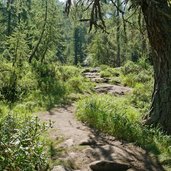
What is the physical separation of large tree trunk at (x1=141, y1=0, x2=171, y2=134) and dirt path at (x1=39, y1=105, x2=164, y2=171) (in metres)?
1.63

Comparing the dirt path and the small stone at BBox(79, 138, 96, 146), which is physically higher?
the small stone at BBox(79, 138, 96, 146)

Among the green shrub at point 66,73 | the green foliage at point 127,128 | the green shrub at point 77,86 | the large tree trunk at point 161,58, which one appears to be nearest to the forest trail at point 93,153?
the green foliage at point 127,128

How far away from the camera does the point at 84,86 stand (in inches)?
709

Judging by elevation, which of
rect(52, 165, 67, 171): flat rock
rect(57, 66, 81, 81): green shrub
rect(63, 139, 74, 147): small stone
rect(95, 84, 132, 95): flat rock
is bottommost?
rect(52, 165, 67, 171): flat rock

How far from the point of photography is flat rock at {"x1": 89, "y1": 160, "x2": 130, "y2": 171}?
6953mm

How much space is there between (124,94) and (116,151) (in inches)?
390

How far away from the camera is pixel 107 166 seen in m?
7.02

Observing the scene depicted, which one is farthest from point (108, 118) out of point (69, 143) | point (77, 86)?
point (77, 86)

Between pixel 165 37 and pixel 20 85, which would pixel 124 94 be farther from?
pixel 165 37

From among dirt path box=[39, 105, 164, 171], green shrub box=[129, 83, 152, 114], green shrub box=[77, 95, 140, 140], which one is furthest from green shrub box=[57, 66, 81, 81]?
dirt path box=[39, 105, 164, 171]

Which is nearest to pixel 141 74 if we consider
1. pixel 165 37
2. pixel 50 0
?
pixel 50 0

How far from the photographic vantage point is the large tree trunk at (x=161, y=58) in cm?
942

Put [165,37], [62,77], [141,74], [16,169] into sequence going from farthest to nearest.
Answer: [141,74] < [62,77] < [165,37] < [16,169]

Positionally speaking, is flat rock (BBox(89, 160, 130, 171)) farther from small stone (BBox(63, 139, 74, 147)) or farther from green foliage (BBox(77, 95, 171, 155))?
green foliage (BBox(77, 95, 171, 155))
